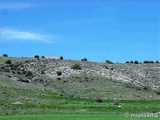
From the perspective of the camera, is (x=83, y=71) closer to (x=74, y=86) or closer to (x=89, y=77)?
(x=89, y=77)

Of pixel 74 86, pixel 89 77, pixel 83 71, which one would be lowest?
pixel 74 86

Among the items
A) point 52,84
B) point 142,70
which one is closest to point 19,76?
point 52,84

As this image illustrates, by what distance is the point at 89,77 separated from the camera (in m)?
Result: 112

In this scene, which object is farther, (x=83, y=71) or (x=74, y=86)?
(x=83, y=71)

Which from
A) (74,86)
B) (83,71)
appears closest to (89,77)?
(83,71)

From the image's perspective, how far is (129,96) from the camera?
9244cm

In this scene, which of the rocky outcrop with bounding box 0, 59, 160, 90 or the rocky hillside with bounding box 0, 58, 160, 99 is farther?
the rocky outcrop with bounding box 0, 59, 160, 90

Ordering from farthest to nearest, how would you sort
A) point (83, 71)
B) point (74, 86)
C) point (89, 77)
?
1. point (83, 71)
2. point (89, 77)
3. point (74, 86)

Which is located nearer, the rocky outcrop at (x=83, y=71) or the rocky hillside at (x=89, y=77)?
the rocky hillside at (x=89, y=77)

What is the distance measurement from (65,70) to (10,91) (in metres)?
36.7

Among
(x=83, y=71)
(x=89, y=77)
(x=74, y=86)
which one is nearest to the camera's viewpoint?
(x=74, y=86)

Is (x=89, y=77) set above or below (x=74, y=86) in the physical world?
above

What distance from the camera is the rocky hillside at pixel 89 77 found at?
322ft

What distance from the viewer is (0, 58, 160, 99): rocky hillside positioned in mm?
98188
